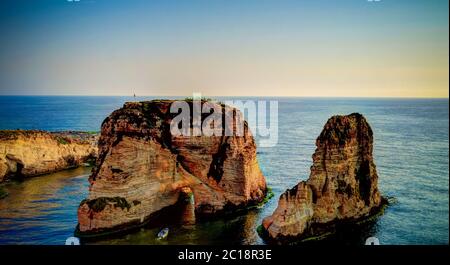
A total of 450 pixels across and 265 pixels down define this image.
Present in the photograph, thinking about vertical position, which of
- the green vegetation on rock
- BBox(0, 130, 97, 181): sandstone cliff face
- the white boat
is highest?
BBox(0, 130, 97, 181): sandstone cliff face

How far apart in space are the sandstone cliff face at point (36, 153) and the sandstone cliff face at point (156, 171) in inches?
736

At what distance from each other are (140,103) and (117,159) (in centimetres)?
426

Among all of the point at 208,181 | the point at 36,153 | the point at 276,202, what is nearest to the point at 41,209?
the point at 208,181

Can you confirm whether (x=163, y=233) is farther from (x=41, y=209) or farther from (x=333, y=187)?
(x=41, y=209)

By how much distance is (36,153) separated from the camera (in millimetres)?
42531

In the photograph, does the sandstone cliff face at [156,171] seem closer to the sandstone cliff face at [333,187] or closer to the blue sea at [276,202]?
the blue sea at [276,202]

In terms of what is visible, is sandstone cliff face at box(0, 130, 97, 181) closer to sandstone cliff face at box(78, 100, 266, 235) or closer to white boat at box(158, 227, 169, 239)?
sandstone cliff face at box(78, 100, 266, 235)

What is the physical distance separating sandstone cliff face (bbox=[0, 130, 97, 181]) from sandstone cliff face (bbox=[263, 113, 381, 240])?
26803 mm

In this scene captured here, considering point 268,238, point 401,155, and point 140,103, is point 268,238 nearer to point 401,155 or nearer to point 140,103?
point 140,103

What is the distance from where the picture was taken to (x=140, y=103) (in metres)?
27.3

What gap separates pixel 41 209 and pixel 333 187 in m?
19.2

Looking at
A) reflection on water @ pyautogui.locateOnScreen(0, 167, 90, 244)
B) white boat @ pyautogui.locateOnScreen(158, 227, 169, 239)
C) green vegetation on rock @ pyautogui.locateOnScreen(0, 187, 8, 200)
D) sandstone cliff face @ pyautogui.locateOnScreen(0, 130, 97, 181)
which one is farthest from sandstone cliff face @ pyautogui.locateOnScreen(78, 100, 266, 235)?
sandstone cliff face @ pyautogui.locateOnScreen(0, 130, 97, 181)

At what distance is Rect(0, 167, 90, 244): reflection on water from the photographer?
80.8ft
